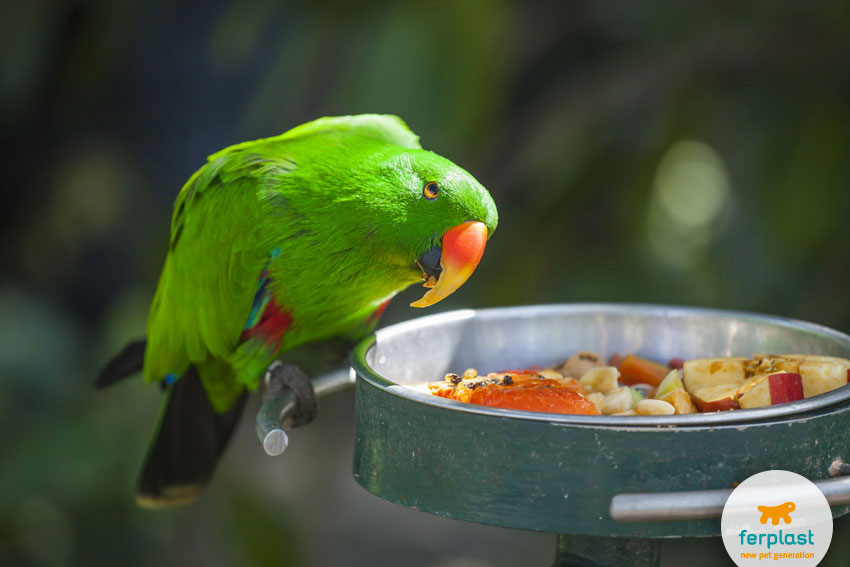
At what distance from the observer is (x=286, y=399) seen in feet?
5.31

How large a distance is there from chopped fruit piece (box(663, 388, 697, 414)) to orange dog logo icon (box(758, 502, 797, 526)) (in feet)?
0.84

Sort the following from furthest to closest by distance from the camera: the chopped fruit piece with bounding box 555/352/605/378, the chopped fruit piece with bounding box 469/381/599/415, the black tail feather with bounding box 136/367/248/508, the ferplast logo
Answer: the black tail feather with bounding box 136/367/248/508
the chopped fruit piece with bounding box 555/352/605/378
the chopped fruit piece with bounding box 469/381/599/415
the ferplast logo

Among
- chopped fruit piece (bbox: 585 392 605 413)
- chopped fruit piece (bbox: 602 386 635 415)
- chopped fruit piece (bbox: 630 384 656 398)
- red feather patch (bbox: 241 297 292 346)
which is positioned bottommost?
red feather patch (bbox: 241 297 292 346)

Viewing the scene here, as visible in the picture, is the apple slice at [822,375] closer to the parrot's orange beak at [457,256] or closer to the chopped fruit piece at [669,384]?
the chopped fruit piece at [669,384]

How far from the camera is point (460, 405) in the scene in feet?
3.45

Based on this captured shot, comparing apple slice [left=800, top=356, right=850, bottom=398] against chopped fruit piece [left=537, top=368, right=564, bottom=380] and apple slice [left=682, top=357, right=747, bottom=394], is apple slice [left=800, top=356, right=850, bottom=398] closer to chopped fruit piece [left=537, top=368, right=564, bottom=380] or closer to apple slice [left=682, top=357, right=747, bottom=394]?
apple slice [left=682, top=357, right=747, bottom=394]

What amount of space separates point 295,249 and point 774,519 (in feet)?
3.60

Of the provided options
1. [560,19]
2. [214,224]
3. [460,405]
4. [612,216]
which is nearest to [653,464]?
[460,405]

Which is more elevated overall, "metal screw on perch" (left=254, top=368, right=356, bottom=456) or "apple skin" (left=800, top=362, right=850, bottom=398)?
"apple skin" (left=800, top=362, right=850, bottom=398)

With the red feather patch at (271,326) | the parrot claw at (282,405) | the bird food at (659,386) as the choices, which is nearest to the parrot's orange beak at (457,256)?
the bird food at (659,386)

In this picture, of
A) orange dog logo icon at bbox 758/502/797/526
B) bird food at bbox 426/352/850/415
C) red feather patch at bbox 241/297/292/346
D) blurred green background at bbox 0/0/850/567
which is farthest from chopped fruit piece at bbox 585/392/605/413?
blurred green background at bbox 0/0/850/567

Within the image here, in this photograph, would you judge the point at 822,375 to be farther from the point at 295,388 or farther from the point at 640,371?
the point at 295,388

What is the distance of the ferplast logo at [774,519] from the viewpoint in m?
0.97

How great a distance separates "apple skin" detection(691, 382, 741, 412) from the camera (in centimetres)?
123
